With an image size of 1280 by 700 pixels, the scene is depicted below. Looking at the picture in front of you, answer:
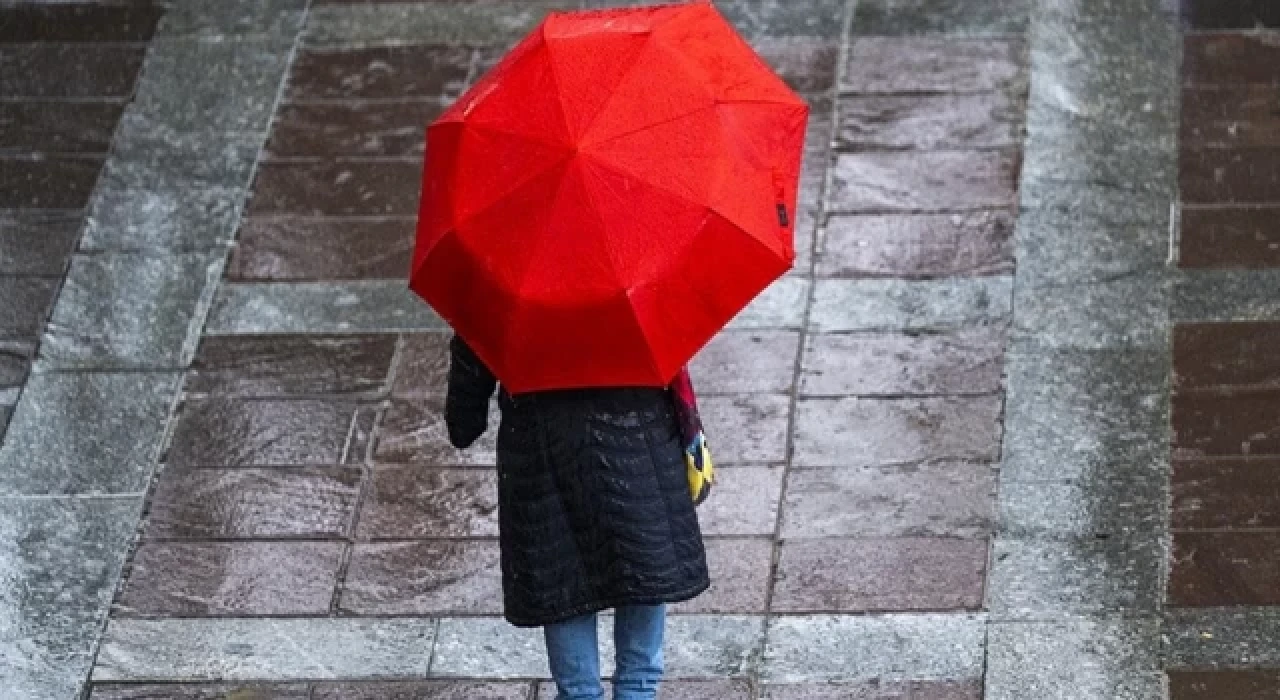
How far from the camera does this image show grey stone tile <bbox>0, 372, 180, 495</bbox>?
7059 mm

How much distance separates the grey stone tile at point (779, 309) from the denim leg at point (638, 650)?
2196 millimetres

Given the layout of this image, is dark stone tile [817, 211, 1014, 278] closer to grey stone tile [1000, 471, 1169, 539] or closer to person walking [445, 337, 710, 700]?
grey stone tile [1000, 471, 1169, 539]

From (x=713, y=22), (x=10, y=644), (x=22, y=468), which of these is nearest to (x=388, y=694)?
(x=10, y=644)

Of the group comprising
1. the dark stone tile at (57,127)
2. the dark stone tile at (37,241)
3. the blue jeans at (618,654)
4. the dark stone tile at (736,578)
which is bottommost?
the dark stone tile at (57,127)

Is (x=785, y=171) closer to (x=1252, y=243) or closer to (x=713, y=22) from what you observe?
(x=713, y=22)

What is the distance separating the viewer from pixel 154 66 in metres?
9.12

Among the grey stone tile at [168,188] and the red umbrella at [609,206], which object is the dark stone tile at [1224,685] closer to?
the red umbrella at [609,206]

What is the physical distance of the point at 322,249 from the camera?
8031 millimetres

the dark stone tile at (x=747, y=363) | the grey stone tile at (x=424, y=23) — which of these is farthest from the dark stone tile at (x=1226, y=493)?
the grey stone tile at (x=424, y=23)

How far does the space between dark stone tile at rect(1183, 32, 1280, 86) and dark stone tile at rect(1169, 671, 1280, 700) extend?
10.3 ft

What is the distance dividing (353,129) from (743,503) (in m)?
2.61

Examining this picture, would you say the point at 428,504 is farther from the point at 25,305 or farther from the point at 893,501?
the point at 25,305

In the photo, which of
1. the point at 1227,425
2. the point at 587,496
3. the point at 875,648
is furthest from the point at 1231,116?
the point at 587,496

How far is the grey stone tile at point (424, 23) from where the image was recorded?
9.20m
